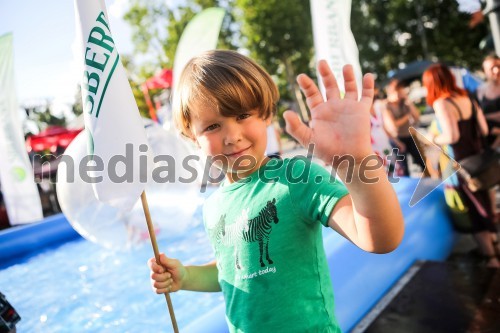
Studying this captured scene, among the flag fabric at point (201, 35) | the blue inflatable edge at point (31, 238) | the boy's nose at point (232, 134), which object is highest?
the flag fabric at point (201, 35)

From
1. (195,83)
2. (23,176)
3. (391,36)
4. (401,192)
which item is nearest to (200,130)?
(195,83)

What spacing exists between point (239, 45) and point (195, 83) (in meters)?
24.1

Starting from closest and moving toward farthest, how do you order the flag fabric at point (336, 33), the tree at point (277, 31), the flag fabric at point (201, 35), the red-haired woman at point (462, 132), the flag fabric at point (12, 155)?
the red-haired woman at point (462, 132) → the flag fabric at point (336, 33) → the flag fabric at point (12, 155) → the flag fabric at point (201, 35) → the tree at point (277, 31)

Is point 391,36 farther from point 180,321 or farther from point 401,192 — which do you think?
point 180,321

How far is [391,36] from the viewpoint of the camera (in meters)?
→ 27.8

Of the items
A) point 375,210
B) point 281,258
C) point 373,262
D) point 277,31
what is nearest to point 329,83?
point 375,210

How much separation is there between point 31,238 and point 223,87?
556cm

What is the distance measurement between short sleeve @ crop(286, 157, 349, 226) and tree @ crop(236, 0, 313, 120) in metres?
21.2

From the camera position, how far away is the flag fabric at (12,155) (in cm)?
611

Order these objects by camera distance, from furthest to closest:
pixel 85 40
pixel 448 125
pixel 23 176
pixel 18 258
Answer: pixel 23 176 → pixel 18 258 → pixel 448 125 → pixel 85 40

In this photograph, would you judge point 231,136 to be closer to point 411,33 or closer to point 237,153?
point 237,153

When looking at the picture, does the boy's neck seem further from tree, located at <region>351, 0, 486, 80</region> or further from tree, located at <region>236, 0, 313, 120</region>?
tree, located at <region>351, 0, 486, 80</region>

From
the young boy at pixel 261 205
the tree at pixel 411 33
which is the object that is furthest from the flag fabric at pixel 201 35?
the tree at pixel 411 33

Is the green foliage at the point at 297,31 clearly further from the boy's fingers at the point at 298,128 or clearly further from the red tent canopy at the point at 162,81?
the boy's fingers at the point at 298,128
